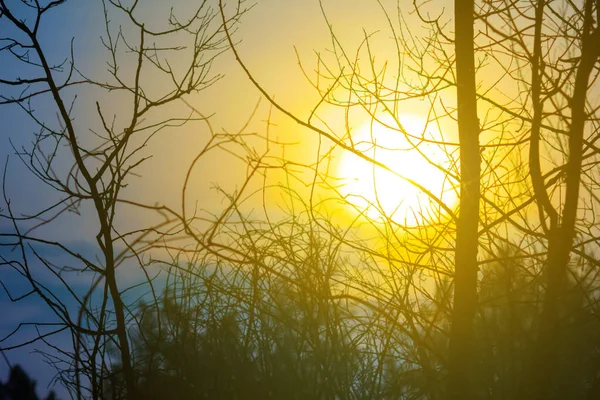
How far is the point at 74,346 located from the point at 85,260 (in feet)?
1.67

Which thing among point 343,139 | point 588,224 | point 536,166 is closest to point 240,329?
point 343,139

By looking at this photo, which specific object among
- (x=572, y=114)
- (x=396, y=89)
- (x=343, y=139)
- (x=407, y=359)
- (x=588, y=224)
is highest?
(x=396, y=89)

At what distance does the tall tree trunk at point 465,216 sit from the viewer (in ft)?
9.88

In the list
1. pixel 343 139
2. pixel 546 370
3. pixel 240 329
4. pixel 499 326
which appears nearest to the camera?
pixel 546 370

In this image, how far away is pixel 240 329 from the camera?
3.61m

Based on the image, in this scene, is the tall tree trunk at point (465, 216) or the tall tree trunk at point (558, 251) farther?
the tall tree trunk at point (465, 216)

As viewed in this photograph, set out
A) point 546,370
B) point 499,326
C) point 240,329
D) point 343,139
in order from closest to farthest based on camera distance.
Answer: point 546,370 → point 343,139 → point 240,329 → point 499,326

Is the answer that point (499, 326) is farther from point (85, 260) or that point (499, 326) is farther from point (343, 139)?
point (85, 260)

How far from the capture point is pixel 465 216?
124 inches

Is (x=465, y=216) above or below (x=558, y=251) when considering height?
above

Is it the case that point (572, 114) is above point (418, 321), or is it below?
above

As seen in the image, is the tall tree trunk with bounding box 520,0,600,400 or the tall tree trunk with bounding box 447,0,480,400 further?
the tall tree trunk with bounding box 447,0,480,400

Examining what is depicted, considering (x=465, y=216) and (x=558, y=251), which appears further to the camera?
(x=465, y=216)

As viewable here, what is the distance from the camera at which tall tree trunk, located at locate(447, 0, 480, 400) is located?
9.88 feet
